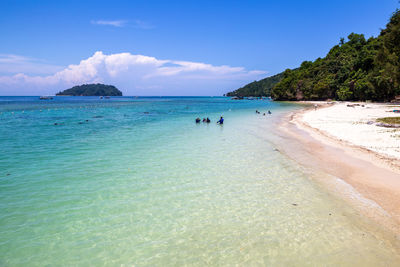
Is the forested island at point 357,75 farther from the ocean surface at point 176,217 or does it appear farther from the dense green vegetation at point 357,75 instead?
the ocean surface at point 176,217

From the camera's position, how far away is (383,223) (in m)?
7.00

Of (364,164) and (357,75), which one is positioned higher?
(357,75)

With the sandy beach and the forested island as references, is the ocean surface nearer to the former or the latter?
the sandy beach

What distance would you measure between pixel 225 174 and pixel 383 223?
21.8 feet

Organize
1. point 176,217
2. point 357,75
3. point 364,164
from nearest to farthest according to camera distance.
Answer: point 176,217, point 364,164, point 357,75

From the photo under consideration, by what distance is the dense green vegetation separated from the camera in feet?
121

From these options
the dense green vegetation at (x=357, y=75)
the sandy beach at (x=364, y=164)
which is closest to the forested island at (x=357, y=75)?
the dense green vegetation at (x=357, y=75)

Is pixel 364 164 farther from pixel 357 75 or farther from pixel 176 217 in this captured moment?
pixel 357 75

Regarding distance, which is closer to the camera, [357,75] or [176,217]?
[176,217]

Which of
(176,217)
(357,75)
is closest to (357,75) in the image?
(357,75)

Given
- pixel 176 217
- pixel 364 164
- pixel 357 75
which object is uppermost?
pixel 357 75

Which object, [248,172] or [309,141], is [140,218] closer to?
[248,172]

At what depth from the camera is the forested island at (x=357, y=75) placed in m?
36.9

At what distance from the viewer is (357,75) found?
8281 centimetres
